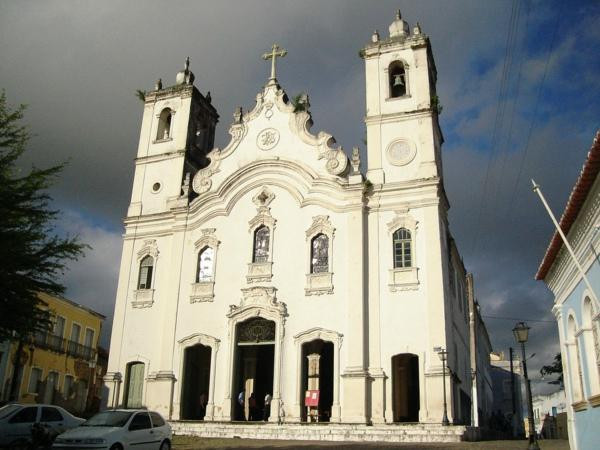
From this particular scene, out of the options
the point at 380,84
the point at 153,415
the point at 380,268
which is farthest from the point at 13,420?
the point at 380,84

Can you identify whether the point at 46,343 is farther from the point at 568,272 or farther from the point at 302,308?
the point at 568,272

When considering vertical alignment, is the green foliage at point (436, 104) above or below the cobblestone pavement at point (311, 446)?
above

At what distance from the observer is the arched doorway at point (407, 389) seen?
2469 centimetres

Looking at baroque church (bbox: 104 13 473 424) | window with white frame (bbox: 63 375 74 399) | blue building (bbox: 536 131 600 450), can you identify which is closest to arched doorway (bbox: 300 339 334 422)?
baroque church (bbox: 104 13 473 424)

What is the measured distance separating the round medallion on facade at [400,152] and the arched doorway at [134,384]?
13.8 m

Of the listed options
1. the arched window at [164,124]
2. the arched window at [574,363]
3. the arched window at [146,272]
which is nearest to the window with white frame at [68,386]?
the arched window at [146,272]

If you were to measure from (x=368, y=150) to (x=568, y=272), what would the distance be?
13.9 metres

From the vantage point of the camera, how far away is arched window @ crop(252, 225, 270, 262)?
25.7 m

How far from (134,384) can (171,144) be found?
11.6 m

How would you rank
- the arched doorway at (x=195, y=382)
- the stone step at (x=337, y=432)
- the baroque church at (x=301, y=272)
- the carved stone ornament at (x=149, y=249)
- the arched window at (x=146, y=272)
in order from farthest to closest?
the carved stone ornament at (x=149, y=249)
the arched window at (x=146, y=272)
the arched doorway at (x=195, y=382)
the baroque church at (x=301, y=272)
the stone step at (x=337, y=432)

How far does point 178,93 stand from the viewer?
3133 cm

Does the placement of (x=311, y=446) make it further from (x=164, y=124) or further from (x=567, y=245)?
(x=164, y=124)

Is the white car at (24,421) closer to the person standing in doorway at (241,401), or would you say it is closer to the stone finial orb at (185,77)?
the person standing in doorway at (241,401)

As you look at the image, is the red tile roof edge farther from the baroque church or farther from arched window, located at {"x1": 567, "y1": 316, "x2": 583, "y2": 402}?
the baroque church
